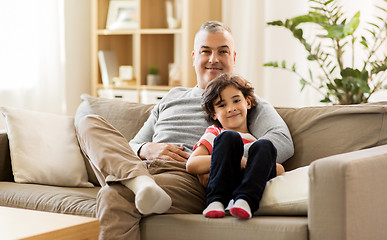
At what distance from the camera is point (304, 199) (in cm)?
179

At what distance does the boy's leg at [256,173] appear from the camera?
1821 millimetres

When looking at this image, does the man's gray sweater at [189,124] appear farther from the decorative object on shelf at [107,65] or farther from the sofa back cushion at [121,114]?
the decorative object on shelf at [107,65]

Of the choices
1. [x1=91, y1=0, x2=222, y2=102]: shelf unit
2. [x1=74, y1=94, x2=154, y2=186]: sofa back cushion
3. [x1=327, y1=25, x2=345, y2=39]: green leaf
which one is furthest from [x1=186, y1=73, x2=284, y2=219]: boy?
[x1=91, y1=0, x2=222, y2=102]: shelf unit

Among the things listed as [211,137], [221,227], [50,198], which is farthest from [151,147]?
[221,227]

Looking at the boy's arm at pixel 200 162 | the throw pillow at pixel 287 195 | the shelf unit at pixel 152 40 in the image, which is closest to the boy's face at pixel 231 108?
the boy's arm at pixel 200 162

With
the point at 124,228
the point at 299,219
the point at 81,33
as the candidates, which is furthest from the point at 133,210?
the point at 81,33

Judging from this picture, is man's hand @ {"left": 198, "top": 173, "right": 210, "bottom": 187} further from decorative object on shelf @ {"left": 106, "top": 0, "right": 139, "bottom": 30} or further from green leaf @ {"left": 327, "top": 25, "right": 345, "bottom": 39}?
decorative object on shelf @ {"left": 106, "top": 0, "right": 139, "bottom": 30}

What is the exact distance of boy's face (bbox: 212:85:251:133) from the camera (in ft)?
7.20

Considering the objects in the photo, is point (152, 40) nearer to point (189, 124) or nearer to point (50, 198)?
point (189, 124)

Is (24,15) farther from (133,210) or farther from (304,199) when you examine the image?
(304,199)

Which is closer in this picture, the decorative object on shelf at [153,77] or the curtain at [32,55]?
the curtain at [32,55]

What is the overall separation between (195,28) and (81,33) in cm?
101

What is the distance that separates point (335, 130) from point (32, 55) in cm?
263

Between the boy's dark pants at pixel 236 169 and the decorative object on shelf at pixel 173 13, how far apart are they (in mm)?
2546
